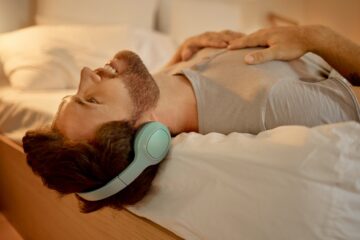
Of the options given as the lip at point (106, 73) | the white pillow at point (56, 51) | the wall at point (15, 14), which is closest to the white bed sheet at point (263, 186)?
the lip at point (106, 73)

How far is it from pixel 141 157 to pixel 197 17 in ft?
5.21

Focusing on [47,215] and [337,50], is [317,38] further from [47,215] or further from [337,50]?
[47,215]

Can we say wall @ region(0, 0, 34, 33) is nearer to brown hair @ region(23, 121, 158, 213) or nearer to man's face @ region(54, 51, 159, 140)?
man's face @ region(54, 51, 159, 140)

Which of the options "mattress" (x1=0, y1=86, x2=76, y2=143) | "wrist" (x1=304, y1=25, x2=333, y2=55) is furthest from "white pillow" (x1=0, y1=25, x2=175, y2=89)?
"wrist" (x1=304, y1=25, x2=333, y2=55)

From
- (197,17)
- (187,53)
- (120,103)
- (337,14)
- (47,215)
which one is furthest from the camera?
(337,14)

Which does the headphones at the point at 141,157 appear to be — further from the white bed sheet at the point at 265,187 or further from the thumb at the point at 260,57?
the thumb at the point at 260,57

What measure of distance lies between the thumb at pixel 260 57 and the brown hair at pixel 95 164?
1.21ft

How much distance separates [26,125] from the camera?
1.17 metres

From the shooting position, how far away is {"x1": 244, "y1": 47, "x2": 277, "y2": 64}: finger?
87 cm

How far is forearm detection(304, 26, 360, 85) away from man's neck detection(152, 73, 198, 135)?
35 centimetres

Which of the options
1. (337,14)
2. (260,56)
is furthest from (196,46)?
(337,14)

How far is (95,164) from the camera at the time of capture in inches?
24.5

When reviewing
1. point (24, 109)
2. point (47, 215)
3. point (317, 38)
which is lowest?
point (47, 215)

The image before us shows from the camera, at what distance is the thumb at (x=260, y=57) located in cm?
87
